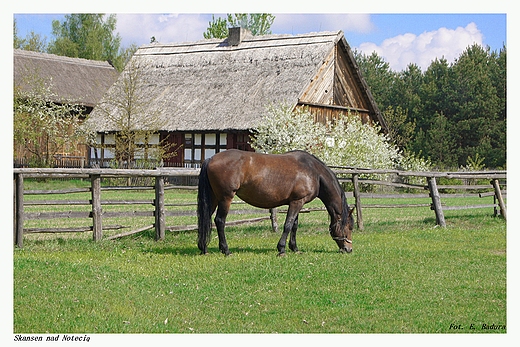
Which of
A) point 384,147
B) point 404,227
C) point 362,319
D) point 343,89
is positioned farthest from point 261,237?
point 343,89

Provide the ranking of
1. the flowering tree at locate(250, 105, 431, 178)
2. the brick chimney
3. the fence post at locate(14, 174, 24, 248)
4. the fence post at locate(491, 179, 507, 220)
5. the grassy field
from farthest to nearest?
the brick chimney
the flowering tree at locate(250, 105, 431, 178)
the fence post at locate(491, 179, 507, 220)
the fence post at locate(14, 174, 24, 248)
the grassy field

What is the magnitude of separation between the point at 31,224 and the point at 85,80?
29.6 meters

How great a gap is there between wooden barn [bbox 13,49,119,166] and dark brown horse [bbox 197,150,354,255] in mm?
26397

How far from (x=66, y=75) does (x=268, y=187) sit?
→ 34102mm

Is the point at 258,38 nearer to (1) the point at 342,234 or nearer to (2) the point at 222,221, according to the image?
(1) the point at 342,234

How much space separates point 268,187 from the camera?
10.6 m

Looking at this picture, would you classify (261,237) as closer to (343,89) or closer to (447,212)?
(447,212)

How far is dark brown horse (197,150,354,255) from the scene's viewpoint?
1040 centimetres

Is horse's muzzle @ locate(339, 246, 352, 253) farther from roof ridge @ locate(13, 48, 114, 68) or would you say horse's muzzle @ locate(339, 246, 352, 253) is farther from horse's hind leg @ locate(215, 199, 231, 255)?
roof ridge @ locate(13, 48, 114, 68)

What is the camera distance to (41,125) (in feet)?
109

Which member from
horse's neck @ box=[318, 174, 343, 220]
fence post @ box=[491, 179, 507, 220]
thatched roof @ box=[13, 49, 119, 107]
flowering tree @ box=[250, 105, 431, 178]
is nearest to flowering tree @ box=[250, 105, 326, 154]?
flowering tree @ box=[250, 105, 431, 178]

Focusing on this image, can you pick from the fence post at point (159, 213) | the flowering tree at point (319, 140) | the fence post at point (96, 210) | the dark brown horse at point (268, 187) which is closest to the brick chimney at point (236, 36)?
the flowering tree at point (319, 140)

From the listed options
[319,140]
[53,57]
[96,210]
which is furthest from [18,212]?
[53,57]

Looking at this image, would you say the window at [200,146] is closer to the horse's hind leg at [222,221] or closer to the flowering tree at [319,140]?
the flowering tree at [319,140]
